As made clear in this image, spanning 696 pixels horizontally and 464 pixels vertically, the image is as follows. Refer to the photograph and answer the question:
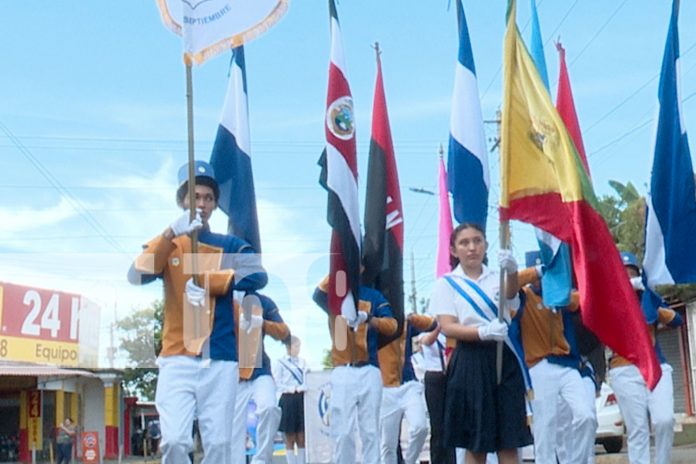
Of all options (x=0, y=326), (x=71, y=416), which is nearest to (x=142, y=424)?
(x=71, y=416)

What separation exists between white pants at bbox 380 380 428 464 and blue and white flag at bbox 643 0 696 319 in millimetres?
3014

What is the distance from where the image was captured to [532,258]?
29.9ft

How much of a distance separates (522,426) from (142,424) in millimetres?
49467

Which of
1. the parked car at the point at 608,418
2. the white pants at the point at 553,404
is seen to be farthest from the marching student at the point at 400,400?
the parked car at the point at 608,418

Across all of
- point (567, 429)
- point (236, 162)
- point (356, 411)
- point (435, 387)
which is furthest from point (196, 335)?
point (435, 387)

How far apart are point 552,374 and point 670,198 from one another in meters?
2.00

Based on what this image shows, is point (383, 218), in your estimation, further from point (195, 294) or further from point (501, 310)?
point (195, 294)

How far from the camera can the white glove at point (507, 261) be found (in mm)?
7258

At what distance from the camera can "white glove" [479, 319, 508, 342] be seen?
7091 mm

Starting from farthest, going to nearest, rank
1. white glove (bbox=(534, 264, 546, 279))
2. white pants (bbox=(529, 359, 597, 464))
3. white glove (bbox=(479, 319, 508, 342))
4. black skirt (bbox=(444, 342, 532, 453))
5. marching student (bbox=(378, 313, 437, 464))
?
1. marching student (bbox=(378, 313, 437, 464))
2. white pants (bbox=(529, 359, 597, 464))
3. white glove (bbox=(534, 264, 546, 279))
4. black skirt (bbox=(444, 342, 532, 453))
5. white glove (bbox=(479, 319, 508, 342))

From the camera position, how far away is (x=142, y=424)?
54.5 meters

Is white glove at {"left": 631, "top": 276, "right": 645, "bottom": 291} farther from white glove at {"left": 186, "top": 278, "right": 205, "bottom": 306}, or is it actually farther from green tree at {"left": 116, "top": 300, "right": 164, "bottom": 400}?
white glove at {"left": 186, "top": 278, "right": 205, "bottom": 306}

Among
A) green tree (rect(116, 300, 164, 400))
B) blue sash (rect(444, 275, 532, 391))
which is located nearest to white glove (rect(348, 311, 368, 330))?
green tree (rect(116, 300, 164, 400))

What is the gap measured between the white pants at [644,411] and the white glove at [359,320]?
2.42m
